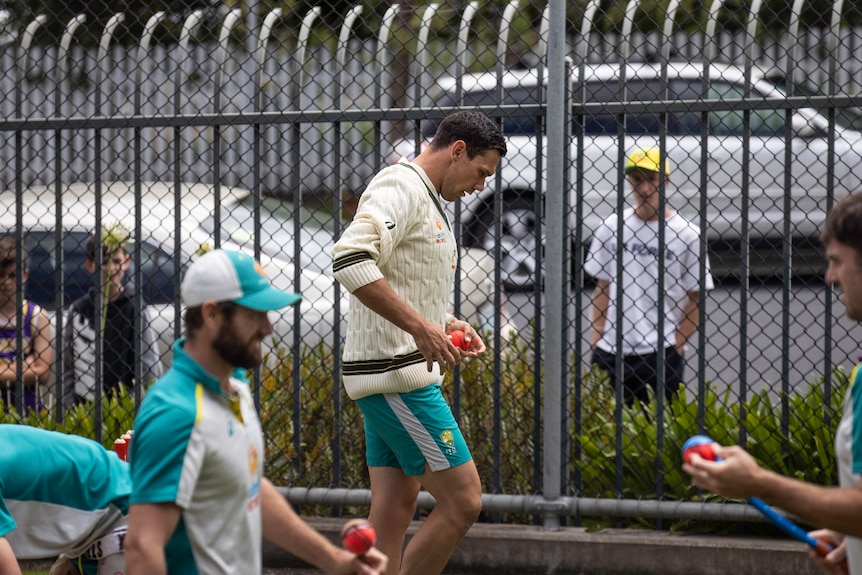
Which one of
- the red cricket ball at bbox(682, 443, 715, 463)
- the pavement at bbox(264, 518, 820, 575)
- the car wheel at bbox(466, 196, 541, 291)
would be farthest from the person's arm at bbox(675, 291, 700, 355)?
the red cricket ball at bbox(682, 443, 715, 463)

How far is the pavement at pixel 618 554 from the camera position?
541 centimetres

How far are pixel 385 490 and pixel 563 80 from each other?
220cm

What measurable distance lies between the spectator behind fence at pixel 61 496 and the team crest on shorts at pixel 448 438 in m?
1.29

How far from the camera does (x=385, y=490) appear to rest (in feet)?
15.8

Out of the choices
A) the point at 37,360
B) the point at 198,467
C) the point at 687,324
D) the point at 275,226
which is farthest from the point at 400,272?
the point at 275,226

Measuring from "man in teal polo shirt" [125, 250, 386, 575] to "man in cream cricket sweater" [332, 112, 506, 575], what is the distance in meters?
1.55

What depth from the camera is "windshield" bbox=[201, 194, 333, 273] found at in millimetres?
6543

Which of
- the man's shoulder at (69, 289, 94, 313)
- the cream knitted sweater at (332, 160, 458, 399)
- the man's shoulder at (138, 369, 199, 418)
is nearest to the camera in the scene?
the man's shoulder at (138, 369, 199, 418)

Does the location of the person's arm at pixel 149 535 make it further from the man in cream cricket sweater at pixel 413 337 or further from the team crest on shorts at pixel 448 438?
the team crest on shorts at pixel 448 438

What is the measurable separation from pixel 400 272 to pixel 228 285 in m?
1.79

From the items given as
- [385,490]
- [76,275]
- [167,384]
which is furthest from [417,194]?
[76,275]

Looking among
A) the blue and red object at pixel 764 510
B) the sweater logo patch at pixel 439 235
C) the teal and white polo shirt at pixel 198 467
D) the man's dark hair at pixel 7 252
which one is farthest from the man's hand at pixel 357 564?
the man's dark hair at pixel 7 252

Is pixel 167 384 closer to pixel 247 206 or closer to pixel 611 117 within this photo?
pixel 611 117

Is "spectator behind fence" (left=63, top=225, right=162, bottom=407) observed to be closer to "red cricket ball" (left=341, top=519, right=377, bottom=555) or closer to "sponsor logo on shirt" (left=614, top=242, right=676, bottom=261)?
"sponsor logo on shirt" (left=614, top=242, right=676, bottom=261)
